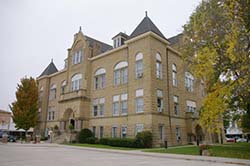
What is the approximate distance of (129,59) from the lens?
31.1 m

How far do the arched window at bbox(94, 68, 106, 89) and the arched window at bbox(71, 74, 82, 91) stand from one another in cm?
343

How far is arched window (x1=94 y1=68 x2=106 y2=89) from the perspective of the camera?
116 ft

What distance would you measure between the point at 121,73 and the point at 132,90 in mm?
3659

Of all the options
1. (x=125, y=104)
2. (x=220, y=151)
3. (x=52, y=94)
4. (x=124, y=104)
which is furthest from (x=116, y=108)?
(x=52, y=94)

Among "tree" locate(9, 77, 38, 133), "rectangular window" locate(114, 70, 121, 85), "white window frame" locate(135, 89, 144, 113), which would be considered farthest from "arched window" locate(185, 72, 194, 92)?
"tree" locate(9, 77, 38, 133)

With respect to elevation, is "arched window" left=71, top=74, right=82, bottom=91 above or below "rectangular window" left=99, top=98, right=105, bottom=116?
above

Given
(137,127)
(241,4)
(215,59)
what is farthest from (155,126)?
(241,4)

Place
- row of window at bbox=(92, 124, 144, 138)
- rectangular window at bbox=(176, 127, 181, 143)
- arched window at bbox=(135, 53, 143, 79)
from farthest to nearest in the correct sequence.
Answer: rectangular window at bbox=(176, 127, 181, 143) < arched window at bbox=(135, 53, 143, 79) < row of window at bbox=(92, 124, 144, 138)

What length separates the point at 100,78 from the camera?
118 ft

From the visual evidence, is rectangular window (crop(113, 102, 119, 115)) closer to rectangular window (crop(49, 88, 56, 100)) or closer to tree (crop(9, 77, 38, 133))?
rectangular window (crop(49, 88, 56, 100))

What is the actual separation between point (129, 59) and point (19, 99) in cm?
2425

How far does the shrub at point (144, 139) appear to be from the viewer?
2542cm

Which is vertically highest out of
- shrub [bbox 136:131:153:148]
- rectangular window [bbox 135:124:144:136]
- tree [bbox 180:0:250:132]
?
tree [bbox 180:0:250:132]

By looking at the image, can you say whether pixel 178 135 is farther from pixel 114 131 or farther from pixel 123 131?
pixel 114 131
